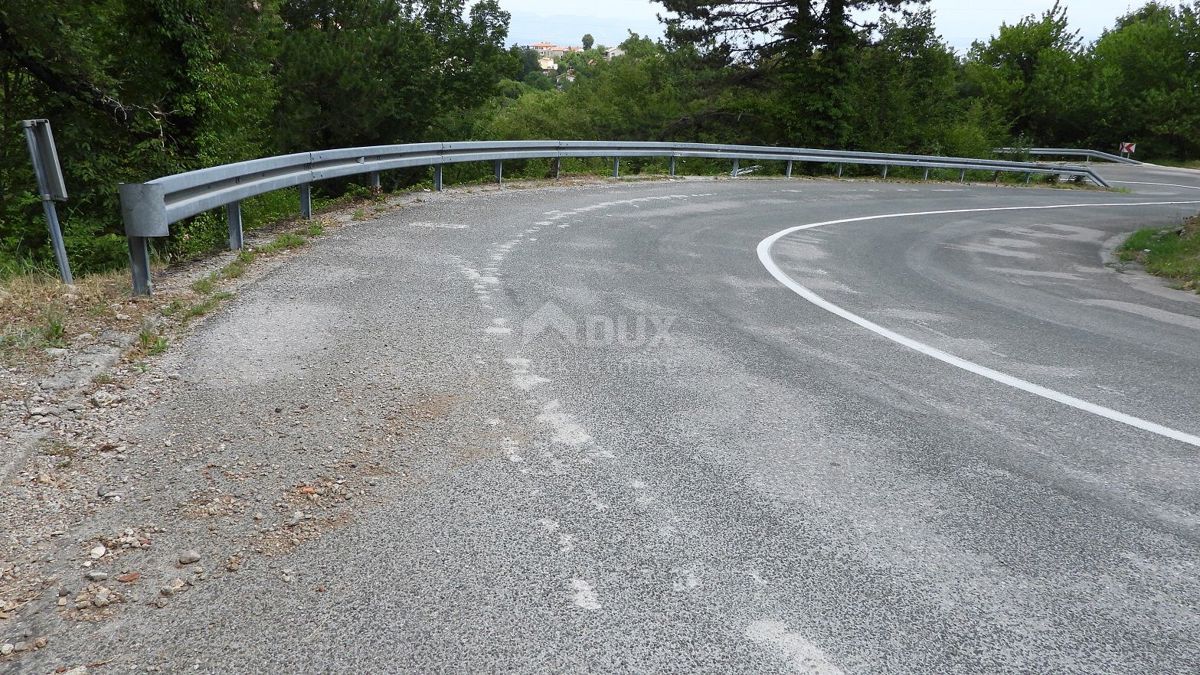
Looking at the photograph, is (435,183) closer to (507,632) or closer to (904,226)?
(904,226)

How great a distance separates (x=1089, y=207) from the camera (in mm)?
20891

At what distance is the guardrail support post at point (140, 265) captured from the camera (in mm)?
6340

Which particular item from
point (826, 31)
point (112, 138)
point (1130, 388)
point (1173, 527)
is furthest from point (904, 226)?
point (826, 31)

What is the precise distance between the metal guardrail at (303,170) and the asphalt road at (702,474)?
953mm

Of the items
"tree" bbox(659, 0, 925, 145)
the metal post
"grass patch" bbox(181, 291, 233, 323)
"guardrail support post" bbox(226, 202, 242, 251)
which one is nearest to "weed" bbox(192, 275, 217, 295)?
"grass patch" bbox(181, 291, 233, 323)

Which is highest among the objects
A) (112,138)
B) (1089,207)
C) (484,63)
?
(484,63)

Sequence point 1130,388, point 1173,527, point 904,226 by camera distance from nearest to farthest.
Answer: point 1173,527 → point 1130,388 → point 904,226

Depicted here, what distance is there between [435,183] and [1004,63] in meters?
59.0

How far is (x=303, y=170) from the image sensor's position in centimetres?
1027

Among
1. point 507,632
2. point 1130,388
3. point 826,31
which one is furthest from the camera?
point 826,31

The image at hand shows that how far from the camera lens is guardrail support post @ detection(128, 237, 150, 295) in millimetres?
6340

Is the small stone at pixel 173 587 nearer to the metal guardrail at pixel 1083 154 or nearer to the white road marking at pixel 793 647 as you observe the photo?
the white road marking at pixel 793 647

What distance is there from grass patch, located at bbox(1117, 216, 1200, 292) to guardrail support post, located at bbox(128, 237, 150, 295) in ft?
36.4

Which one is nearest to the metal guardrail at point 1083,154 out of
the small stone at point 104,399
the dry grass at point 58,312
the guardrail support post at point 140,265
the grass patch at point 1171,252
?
the grass patch at point 1171,252
